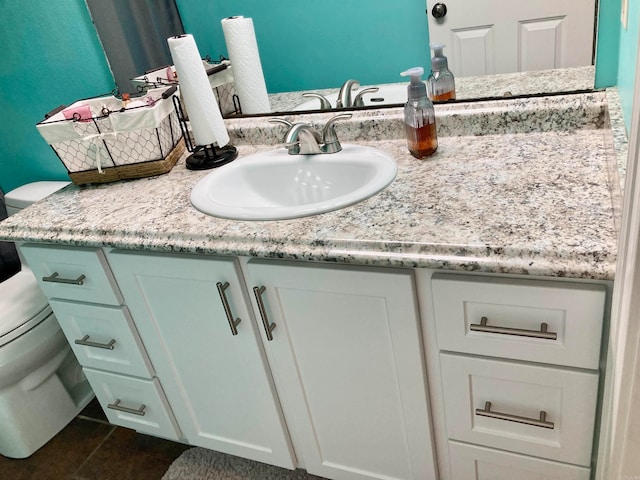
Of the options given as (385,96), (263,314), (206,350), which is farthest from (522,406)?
(385,96)

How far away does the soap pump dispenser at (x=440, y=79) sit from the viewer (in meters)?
1.20

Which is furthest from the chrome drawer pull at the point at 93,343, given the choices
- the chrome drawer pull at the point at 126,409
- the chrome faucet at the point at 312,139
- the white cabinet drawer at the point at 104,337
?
the chrome faucet at the point at 312,139

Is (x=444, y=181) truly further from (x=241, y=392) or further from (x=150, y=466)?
(x=150, y=466)

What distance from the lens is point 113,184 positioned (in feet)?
4.47

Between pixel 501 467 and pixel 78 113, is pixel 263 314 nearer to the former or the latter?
pixel 501 467

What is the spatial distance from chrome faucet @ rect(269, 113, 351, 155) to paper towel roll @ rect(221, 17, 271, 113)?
250mm

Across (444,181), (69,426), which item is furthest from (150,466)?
(444,181)

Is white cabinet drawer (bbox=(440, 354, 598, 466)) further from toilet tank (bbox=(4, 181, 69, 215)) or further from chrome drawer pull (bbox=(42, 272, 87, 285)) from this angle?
toilet tank (bbox=(4, 181, 69, 215))

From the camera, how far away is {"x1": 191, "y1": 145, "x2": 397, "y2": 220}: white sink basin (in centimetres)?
117

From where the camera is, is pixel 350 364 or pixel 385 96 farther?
pixel 385 96

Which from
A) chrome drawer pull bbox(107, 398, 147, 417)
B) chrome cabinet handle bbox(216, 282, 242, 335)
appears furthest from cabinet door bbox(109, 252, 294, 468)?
chrome drawer pull bbox(107, 398, 147, 417)

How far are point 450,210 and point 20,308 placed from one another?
1.37 metres

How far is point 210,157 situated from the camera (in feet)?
4.46

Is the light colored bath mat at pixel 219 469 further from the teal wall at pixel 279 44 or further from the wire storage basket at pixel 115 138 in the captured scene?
the teal wall at pixel 279 44
